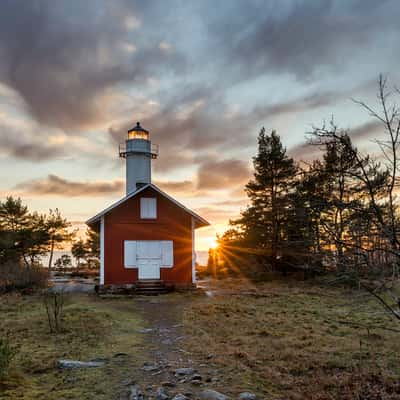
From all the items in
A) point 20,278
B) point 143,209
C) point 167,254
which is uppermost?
point 143,209

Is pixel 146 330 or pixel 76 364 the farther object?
pixel 146 330

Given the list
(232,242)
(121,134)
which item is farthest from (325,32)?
(232,242)

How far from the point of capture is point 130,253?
16750mm

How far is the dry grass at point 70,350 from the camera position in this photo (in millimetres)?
4742

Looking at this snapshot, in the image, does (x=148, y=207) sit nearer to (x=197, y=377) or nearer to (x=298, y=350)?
(x=298, y=350)

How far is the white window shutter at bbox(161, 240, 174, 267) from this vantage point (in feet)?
55.9

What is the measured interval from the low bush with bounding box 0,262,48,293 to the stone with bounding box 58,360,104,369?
12610 mm

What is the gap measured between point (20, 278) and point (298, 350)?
47.6ft

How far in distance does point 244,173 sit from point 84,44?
16041 mm

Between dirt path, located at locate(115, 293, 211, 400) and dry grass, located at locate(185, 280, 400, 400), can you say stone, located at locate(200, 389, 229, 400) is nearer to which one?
dirt path, located at locate(115, 293, 211, 400)

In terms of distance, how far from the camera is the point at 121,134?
76.0 feet

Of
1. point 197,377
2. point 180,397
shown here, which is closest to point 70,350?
point 197,377

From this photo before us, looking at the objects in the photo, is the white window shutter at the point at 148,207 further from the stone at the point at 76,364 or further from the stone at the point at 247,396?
the stone at the point at 247,396

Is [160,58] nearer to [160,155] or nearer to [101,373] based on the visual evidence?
[101,373]
